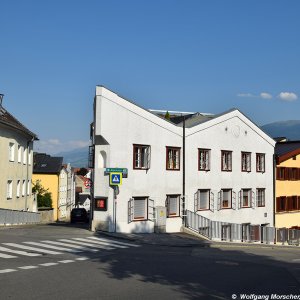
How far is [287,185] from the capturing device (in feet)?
146

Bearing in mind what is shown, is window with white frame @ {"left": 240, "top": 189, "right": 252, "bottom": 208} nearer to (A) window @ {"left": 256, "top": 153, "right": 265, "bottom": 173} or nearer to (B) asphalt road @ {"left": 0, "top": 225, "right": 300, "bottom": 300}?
(A) window @ {"left": 256, "top": 153, "right": 265, "bottom": 173}

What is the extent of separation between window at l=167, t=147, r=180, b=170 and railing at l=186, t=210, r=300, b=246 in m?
3.21

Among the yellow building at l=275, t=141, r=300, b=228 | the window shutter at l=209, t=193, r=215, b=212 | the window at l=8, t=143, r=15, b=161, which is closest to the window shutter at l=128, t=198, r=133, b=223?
the window shutter at l=209, t=193, r=215, b=212

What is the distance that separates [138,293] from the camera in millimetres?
11961

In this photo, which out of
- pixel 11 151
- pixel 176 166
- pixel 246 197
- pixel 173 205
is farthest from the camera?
pixel 11 151

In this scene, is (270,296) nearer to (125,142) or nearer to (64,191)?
(125,142)

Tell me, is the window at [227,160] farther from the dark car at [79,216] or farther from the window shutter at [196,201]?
the dark car at [79,216]

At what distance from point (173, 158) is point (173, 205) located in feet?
10.3

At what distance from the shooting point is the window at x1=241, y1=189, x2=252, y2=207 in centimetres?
3862

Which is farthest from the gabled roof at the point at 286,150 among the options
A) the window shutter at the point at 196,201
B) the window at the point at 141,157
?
the window at the point at 141,157

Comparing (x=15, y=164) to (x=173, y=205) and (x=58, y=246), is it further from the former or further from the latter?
(x=58, y=246)

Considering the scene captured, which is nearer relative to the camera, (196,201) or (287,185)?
(196,201)

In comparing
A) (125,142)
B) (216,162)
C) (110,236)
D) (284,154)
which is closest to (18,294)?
(110,236)

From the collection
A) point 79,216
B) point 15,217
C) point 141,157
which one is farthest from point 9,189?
point 141,157
